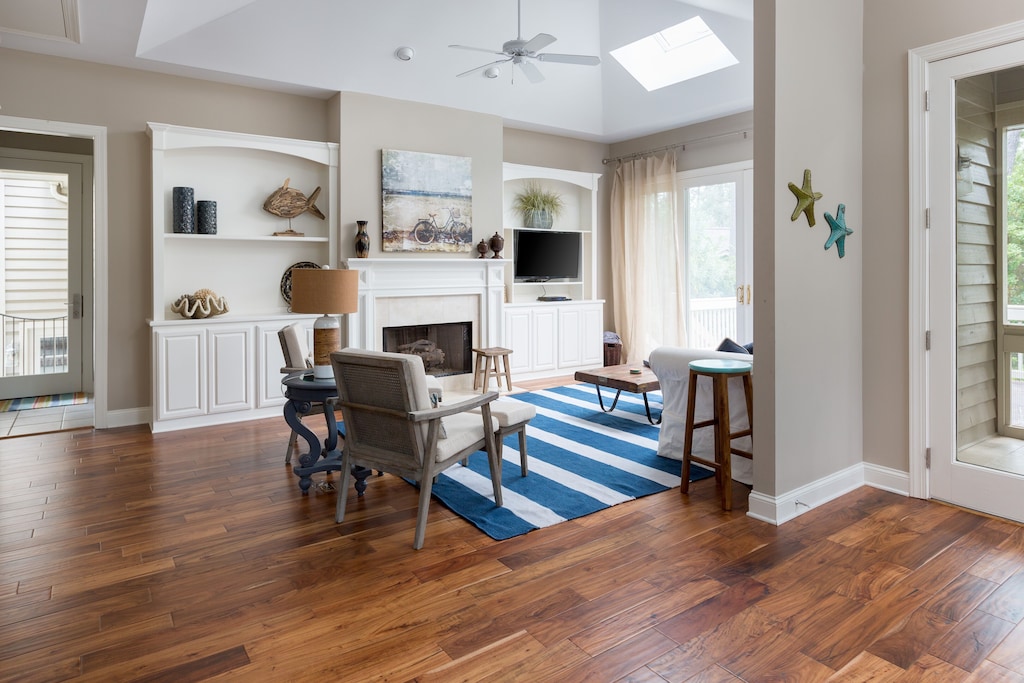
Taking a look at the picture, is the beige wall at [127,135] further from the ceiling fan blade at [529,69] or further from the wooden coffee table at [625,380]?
the wooden coffee table at [625,380]

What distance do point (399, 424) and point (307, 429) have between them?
97cm

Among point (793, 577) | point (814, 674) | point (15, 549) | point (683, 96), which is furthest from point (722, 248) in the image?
point (15, 549)

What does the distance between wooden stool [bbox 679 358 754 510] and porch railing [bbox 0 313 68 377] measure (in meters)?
6.30

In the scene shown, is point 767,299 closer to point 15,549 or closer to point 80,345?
point 15,549

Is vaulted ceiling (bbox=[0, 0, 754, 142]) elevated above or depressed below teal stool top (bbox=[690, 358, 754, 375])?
above

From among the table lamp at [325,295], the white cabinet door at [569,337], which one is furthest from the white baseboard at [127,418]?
the white cabinet door at [569,337]

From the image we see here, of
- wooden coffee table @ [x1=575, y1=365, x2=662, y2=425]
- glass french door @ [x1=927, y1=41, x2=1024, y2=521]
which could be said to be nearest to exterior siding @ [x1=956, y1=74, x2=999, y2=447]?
glass french door @ [x1=927, y1=41, x2=1024, y2=521]

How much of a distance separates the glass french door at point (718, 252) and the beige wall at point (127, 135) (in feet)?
15.9

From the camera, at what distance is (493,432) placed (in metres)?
3.44

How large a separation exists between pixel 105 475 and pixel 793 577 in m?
3.85

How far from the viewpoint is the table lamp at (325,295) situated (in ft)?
11.3

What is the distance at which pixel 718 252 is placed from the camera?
7102 mm

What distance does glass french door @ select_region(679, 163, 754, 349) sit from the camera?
22.2 feet

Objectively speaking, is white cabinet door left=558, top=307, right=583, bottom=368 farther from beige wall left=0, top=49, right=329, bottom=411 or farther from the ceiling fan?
beige wall left=0, top=49, right=329, bottom=411
